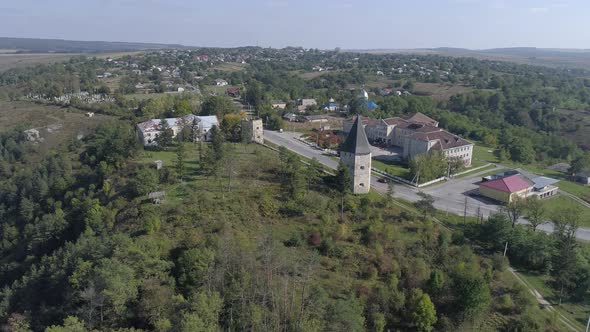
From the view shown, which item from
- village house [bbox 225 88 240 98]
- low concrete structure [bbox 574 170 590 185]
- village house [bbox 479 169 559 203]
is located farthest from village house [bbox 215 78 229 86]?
low concrete structure [bbox 574 170 590 185]

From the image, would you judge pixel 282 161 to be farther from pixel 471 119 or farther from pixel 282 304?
pixel 471 119

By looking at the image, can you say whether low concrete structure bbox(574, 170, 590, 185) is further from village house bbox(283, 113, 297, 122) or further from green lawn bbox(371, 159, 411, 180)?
village house bbox(283, 113, 297, 122)

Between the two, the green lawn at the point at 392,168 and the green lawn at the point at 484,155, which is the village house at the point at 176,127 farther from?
the green lawn at the point at 484,155

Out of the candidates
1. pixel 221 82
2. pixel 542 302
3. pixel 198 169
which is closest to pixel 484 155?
pixel 542 302

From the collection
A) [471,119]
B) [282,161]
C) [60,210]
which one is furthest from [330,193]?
[471,119]

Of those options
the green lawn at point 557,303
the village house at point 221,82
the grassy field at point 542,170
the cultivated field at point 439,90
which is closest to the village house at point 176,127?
the grassy field at point 542,170

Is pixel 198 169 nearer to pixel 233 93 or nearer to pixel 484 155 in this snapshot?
pixel 484 155
